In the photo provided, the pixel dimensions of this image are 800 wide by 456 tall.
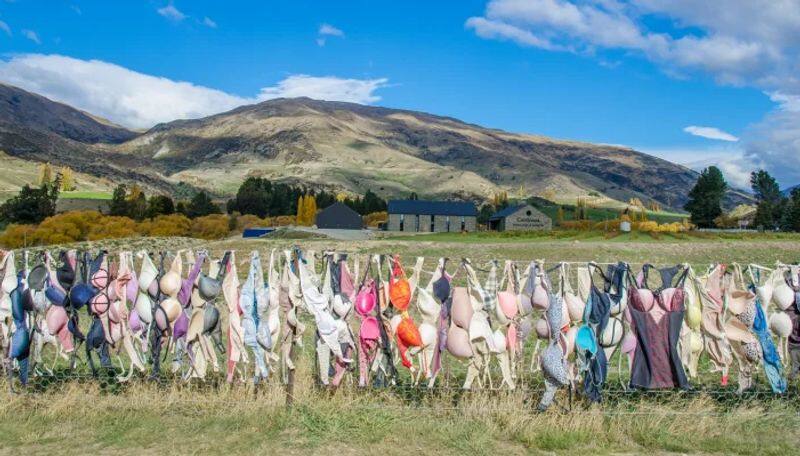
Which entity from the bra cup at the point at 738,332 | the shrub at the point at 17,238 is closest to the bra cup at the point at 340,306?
the bra cup at the point at 738,332

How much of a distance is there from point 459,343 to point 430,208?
108060 millimetres

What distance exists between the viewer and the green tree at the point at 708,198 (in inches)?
4129

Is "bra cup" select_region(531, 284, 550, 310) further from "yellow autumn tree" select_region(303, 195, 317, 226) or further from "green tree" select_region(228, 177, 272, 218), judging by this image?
"green tree" select_region(228, 177, 272, 218)

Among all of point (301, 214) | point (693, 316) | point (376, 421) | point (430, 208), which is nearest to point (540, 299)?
point (693, 316)

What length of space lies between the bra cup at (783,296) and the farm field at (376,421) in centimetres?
130

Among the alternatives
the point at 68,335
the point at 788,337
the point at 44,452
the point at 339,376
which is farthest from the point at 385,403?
the point at 788,337

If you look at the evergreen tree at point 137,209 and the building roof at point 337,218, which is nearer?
the building roof at point 337,218

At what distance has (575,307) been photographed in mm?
8453

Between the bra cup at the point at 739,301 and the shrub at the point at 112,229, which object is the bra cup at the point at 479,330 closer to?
the bra cup at the point at 739,301

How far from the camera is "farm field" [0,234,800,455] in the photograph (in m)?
7.16

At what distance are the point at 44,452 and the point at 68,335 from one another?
9.08ft

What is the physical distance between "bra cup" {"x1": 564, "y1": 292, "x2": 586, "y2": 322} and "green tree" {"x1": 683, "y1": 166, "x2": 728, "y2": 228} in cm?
10879

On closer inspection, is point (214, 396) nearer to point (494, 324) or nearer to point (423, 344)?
point (423, 344)

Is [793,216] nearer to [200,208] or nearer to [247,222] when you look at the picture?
[247,222]
